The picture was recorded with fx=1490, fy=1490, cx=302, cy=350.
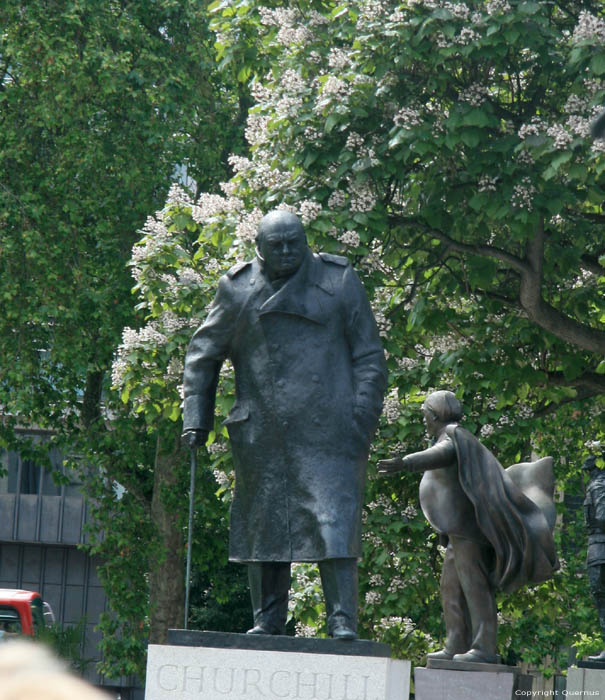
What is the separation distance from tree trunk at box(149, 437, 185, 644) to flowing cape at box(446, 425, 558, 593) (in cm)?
1289

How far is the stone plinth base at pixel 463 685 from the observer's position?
32.6 ft

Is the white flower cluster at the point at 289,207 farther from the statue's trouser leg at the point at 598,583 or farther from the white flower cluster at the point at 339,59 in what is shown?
the statue's trouser leg at the point at 598,583

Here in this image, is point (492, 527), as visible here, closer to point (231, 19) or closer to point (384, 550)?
point (384, 550)

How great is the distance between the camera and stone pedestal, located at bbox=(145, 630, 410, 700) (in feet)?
20.1

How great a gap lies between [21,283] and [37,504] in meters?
27.4

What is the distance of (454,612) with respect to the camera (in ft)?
35.6

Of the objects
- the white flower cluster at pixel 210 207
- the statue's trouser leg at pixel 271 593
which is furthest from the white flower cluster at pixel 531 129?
the statue's trouser leg at pixel 271 593

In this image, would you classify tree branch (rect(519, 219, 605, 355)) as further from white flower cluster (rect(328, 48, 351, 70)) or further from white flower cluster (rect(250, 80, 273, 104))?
white flower cluster (rect(250, 80, 273, 104))

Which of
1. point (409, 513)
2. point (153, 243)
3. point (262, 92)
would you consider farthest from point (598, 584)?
point (153, 243)

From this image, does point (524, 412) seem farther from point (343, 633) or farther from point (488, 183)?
point (343, 633)

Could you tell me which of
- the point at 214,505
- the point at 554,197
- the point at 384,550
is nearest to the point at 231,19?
the point at 554,197

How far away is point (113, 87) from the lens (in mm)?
22047

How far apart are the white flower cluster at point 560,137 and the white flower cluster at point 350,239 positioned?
1.90 meters

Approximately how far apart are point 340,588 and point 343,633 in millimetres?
263
